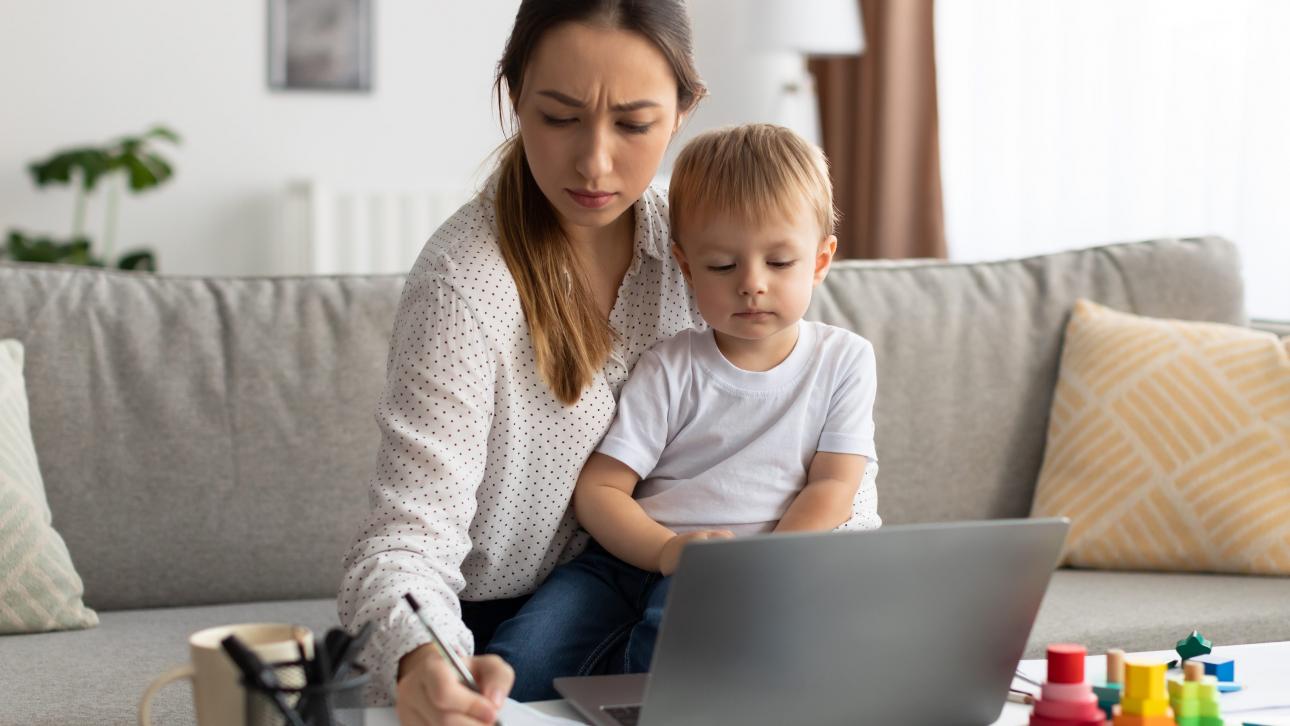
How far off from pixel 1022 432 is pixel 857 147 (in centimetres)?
232

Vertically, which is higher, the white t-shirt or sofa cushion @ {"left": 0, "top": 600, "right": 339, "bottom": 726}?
the white t-shirt

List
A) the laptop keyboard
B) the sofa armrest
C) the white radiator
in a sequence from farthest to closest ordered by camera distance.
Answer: the white radiator
the sofa armrest
the laptop keyboard

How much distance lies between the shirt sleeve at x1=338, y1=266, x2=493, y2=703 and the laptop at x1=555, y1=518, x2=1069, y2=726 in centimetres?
20

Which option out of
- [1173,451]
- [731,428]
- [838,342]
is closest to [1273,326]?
[1173,451]

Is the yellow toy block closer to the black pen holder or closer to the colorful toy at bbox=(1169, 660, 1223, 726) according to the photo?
the colorful toy at bbox=(1169, 660, 1223, 726)

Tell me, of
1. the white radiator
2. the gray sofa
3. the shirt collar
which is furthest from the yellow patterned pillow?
the white radiator

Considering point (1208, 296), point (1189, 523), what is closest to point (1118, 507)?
point (1189, 523)

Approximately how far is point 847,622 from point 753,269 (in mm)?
471

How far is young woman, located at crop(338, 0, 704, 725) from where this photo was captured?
1150 mm

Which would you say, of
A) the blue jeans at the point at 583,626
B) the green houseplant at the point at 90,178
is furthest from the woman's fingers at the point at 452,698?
the green houseplant at the point at 90,178

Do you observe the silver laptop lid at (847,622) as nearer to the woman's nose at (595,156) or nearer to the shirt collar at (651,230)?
the woman's nose at (595,156)

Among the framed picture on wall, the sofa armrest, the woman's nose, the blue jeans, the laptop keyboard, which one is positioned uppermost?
the framed picture on wall

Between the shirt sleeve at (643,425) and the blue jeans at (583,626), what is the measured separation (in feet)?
0.35

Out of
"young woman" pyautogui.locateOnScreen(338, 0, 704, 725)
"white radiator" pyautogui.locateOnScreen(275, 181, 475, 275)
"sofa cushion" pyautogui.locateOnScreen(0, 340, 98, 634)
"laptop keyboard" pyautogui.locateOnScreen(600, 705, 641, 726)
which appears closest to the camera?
"laptop keyboard" pyautogui.locateOnScreen(600, 705, 641, 726)
